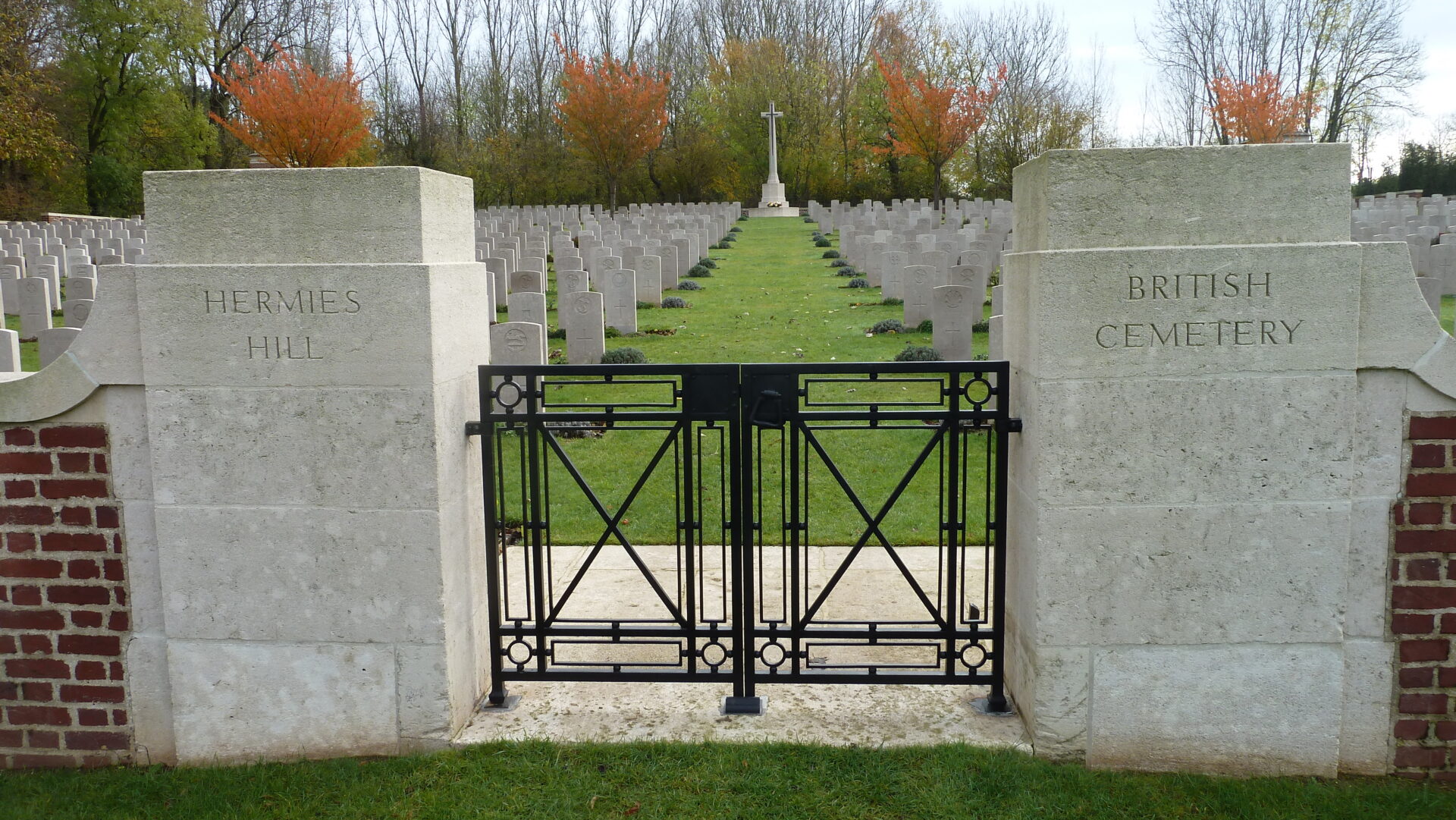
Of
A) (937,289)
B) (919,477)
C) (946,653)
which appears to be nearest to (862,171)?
(937,289)

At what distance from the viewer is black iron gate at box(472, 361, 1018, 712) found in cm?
337

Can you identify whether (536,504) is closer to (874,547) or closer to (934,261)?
(874,547)

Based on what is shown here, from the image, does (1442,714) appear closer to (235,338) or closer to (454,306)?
(454,306)

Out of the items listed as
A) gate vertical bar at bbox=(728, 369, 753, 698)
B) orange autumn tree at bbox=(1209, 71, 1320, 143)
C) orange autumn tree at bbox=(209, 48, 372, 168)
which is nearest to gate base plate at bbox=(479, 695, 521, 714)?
gate vertical bar at bbox=(728, 369, 753, 698)

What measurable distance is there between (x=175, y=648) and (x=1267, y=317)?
3554mm

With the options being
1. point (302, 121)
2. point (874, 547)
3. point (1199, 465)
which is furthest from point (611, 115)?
point (1199, 465)

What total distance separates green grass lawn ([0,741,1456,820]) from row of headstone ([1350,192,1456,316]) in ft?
16.5

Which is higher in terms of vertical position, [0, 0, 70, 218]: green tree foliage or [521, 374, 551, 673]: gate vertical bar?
[0, 0, 70, 218]: green tree foliage

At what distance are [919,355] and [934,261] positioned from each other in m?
4.65

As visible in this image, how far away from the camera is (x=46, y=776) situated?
10.8 ft

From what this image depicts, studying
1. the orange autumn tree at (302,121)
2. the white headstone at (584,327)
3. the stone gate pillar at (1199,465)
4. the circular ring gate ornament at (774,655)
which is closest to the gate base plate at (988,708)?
the stone gate pillar at (1199,465)

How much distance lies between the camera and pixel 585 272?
12.3m

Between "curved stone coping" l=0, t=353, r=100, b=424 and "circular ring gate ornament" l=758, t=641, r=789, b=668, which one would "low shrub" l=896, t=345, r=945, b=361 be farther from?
"curved stone coping" l=0, t=353, r=100, b=424

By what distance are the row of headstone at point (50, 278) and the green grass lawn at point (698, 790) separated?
10.9ft
